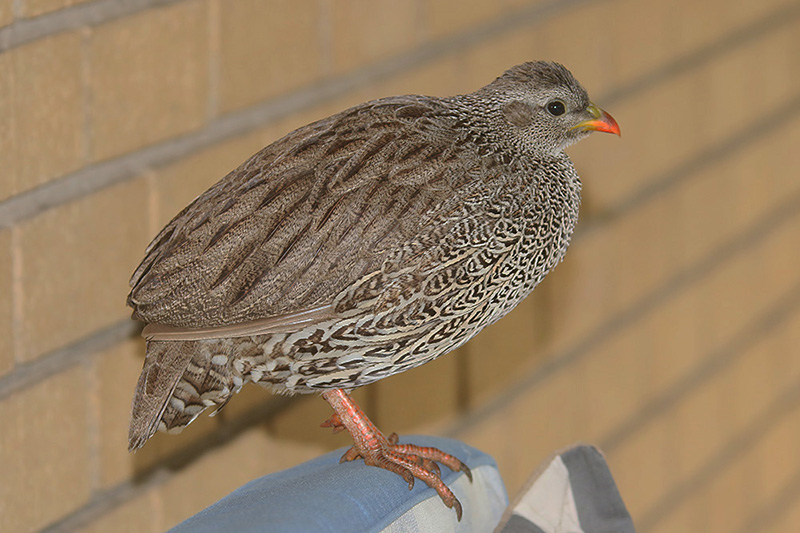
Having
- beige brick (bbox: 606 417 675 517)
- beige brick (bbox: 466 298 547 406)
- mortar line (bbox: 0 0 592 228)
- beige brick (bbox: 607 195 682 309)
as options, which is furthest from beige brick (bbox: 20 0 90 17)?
beige brick (bbox: 606 417 675 517)

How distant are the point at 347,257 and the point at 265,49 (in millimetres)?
699

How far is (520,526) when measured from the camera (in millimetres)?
1191

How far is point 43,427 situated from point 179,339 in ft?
1.44

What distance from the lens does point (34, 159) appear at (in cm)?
137

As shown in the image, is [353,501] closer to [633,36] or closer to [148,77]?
[148,77]

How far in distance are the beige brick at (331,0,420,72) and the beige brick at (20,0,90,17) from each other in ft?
1.74

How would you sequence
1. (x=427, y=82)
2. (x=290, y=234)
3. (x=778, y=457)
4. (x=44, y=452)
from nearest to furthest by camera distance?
(x=290, y=234)
(x=44, y=452)
(x=427, y=82)
(x=778, y=457)

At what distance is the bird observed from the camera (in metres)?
1.08

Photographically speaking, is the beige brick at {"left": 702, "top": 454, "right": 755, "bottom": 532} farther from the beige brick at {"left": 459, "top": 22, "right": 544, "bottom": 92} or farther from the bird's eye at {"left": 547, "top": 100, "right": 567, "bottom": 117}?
the bird's eye at {"left": 547, "top": 100, "right": 567, "bottom": 117}

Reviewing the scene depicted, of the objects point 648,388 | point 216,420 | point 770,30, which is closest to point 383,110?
point 216,420

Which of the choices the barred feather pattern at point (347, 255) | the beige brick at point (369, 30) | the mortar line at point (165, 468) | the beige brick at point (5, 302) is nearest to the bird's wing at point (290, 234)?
the barred feather pattern at point (347, 255)

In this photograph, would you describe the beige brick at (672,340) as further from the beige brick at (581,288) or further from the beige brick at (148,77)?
the beige brick at (148,77)

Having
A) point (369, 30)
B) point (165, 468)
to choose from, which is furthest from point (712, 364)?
point (165, 468)

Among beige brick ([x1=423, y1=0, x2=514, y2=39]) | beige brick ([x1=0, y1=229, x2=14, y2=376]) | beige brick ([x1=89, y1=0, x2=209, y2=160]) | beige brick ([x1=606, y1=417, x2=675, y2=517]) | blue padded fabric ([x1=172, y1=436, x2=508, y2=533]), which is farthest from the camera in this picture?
beige brick ([x1=606, y1=417, x2=675, y2=517])
